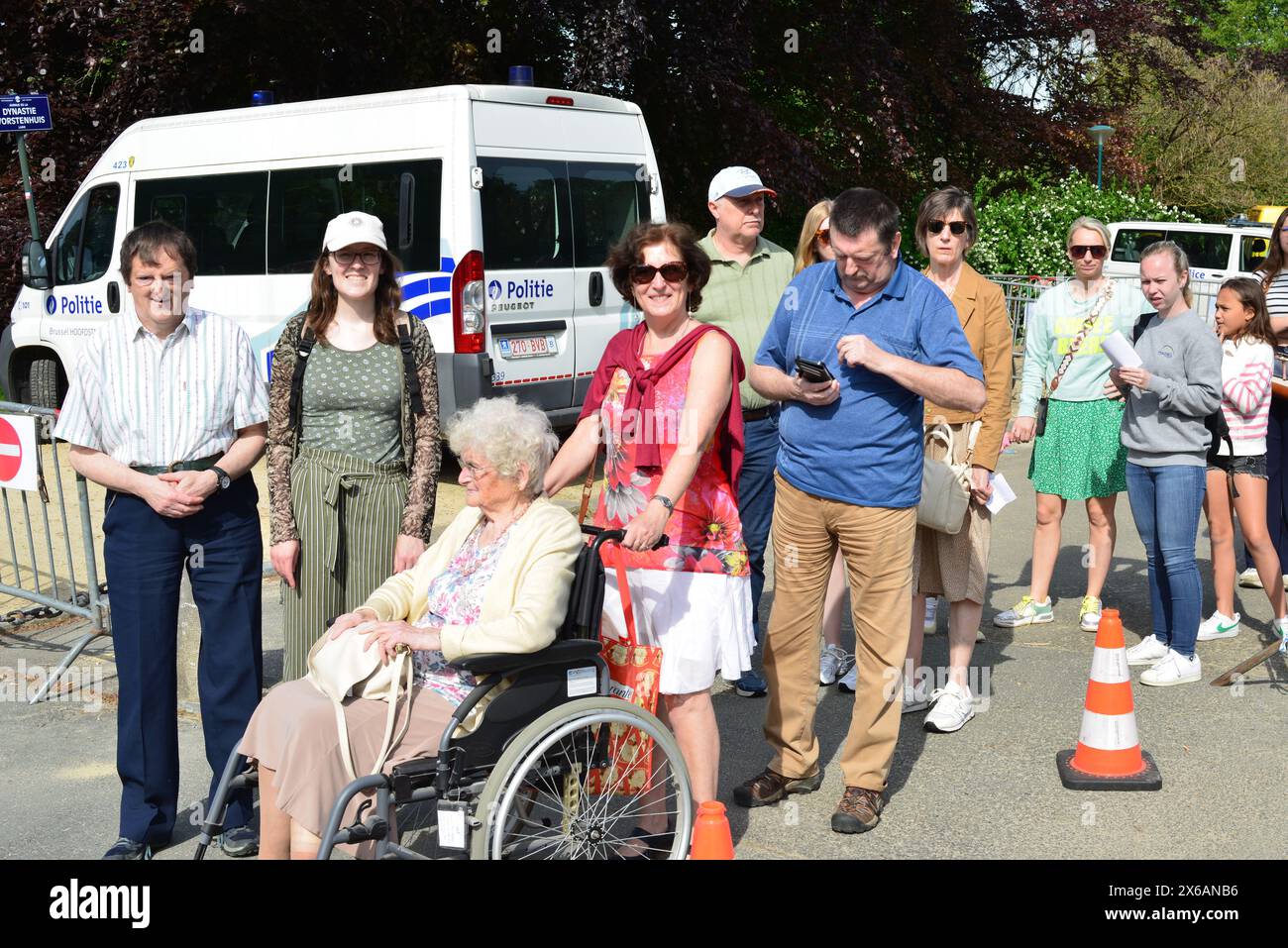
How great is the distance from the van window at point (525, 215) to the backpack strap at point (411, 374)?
5.53 meters

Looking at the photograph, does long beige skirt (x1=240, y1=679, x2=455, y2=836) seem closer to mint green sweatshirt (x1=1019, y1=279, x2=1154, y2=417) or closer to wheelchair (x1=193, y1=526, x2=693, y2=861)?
wheelchair (x1=193, y1=526, x2=693, y2=861)

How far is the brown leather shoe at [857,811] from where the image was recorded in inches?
170

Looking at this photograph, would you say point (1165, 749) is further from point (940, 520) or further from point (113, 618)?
point (113, 618)

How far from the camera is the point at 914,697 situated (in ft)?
18.1

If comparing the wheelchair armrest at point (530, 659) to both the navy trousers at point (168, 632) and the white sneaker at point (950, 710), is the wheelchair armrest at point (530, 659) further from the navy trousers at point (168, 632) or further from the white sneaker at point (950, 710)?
the white sneaker at point (950, 710)

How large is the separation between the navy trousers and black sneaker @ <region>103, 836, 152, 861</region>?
22 mm

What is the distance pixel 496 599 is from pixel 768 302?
228 centimetres

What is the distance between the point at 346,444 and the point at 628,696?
122 centimetres

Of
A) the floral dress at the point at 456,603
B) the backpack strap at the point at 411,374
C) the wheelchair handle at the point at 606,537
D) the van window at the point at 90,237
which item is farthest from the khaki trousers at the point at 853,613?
the van window at the point at 90,237

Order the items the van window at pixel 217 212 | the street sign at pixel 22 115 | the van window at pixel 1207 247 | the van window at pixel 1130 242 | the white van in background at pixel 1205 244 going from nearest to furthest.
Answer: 1. the van window at pixel 217 212
2. the street sign at pixel 22 115
3. the white van in background at pixel 1205 244
4. the van window at pixel 1207 247
5. the van window at pixel 1130 242

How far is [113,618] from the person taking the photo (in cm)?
421

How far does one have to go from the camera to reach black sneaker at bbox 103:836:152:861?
162 inches

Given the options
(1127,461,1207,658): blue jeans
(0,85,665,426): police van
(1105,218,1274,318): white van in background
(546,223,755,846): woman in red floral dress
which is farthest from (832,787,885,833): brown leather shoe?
(1105,218,1274,318): white van in background

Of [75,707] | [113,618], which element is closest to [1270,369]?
[113,618]
